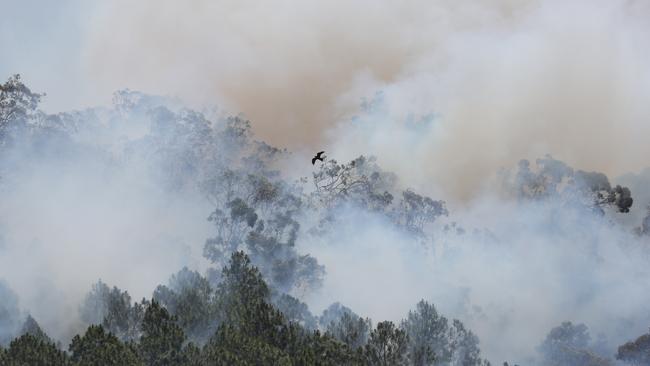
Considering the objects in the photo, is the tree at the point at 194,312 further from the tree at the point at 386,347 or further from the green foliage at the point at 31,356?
the green foliage at the point at 31,356

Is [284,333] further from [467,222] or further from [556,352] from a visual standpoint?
[467,222]

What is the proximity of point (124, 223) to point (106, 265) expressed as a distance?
16.6 metres

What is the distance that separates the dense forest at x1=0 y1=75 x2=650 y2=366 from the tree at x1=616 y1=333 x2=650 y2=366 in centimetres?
15

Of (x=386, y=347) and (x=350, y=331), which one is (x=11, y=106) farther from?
(x=386, y=347)

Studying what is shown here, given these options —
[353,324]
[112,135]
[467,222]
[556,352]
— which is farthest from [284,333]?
[467,222]

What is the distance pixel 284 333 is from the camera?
69.8m

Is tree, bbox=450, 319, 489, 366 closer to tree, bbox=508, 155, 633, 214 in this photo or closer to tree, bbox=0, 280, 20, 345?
tree, bbox=0, 280, 20, 345

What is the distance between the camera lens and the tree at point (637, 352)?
101500 millimetres

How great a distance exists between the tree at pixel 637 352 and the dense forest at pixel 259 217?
0.15 metres

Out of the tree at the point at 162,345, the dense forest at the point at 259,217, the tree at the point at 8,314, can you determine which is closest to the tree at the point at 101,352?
the tree at the point at 162,345

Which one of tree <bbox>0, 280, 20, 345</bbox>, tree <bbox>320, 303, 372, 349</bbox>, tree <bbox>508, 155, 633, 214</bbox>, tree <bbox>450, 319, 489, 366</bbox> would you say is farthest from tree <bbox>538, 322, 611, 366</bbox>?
tree <bbox>0, 280, 20, 345</bbox>

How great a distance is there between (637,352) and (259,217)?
6843cm

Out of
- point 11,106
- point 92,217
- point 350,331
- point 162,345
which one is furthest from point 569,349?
point 11,106

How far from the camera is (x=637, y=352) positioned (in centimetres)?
10256
